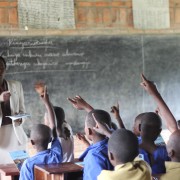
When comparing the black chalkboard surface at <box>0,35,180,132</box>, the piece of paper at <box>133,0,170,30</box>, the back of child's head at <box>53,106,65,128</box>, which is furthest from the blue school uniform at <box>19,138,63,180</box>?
the piece of paper at <box>133,0,170,30</box>

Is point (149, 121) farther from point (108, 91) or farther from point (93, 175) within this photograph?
point (108, 91)

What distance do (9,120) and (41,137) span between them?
3.51ft

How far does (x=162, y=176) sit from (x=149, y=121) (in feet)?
1.65

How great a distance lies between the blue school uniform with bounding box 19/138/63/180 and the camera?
270 centimetres

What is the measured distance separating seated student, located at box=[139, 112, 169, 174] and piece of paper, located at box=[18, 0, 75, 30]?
2.63 m

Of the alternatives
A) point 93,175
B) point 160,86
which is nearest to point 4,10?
point 160,86

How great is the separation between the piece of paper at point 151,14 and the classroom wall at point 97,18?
0.06m

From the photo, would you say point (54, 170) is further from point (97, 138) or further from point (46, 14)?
point (46, 14)

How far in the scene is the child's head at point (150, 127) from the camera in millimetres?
2672

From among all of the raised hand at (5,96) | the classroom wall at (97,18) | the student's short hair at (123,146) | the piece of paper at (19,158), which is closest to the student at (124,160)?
the student's short hair at (123,146)

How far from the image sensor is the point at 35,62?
498 cm

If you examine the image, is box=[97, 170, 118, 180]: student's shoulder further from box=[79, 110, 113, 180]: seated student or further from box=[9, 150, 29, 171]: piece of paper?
box=[9, 150, 29, 171]: piece of paper

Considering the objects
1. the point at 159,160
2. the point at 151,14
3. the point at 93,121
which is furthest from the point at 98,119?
the point at 151,14

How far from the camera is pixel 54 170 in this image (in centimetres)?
252
